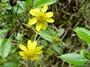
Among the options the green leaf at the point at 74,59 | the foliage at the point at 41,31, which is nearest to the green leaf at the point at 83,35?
the green leaf at the point at 74,59

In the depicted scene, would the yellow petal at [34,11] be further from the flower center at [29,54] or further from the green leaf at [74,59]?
the green leaf at [74,59]

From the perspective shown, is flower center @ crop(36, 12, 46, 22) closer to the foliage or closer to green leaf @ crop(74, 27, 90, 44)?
the foliage

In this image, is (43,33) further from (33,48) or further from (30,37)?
(30,37)

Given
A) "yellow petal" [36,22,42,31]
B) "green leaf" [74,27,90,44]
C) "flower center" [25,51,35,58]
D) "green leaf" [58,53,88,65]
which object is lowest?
"flower center" [25,51,35,58]

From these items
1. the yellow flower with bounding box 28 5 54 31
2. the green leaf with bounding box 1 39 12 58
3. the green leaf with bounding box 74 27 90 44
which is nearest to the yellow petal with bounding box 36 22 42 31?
the yellow flower with bounding box 28 5 54 31

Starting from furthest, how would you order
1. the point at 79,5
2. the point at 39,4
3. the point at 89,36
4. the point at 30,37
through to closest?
the point at 79,5 → the point at 30,37 → the point at 39,4 → the point at 89,36

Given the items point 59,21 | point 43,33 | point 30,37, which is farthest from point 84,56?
point 59,21

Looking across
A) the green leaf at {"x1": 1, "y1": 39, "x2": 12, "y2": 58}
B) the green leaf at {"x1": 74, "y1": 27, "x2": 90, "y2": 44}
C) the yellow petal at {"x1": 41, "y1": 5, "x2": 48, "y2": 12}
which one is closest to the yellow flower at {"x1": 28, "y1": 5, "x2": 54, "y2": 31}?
the yellow petal at {"x1": 41, "y1": 5, "x2": 48, "y2": 12}

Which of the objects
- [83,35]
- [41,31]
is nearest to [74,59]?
[83,35]

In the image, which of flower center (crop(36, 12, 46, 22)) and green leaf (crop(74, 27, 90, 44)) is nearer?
green leaf (crop(74, 27, 90, 44))

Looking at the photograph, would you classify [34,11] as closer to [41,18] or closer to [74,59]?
Answer: [41,18]

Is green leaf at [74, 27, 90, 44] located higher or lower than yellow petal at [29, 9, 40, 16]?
lower
